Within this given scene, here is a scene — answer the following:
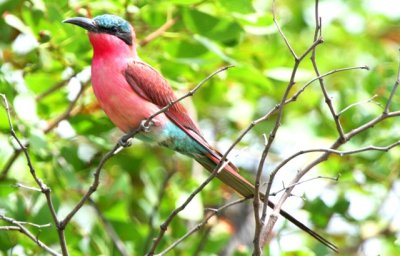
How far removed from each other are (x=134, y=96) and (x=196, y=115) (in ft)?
6.79

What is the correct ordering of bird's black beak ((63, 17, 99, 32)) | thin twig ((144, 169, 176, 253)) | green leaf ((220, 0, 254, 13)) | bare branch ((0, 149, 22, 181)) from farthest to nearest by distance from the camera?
thin twig ((144, 169, 176, 253)) < bare branch ((0, 149, 22, 181)) < green leaf ((220, 0, 254, 13)) < bird's black beak ((63, 17, 99, 32))

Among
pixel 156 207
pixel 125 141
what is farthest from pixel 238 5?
pixel 156 207

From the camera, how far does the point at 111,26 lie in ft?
12.1

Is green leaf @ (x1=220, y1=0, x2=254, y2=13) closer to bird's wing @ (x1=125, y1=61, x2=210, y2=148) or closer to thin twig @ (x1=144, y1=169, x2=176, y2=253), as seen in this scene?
bird's wing @ (x1=125, y1=61, x2=210, y2=148)

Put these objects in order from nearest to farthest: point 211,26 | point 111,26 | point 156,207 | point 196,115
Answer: point 111,26
point 211,26
point 156,207
point 196,115

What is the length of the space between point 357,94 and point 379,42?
1.18 m

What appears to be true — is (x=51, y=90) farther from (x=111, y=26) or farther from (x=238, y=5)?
(x=238, y=5)

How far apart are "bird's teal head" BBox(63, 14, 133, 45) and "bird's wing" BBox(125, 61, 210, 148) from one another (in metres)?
0.15

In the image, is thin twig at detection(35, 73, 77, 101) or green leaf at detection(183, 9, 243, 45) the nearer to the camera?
green leaf at detection(183, 9, 243, 45)

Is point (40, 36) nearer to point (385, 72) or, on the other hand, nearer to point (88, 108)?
point (88, 108)

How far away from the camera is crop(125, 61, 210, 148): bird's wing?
3.53 metres

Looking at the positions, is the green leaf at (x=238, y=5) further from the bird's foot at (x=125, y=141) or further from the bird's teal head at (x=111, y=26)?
the bird's foot at (x=125, y=141)

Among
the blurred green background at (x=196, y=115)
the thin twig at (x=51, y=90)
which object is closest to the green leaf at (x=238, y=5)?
the blurred green background at (x=196, y=115)

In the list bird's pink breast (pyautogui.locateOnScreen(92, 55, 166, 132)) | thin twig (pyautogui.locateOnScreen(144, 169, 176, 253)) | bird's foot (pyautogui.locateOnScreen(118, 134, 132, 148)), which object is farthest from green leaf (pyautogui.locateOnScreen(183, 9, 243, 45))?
bird's foot (pyautogui.locateOnScreen(118, 134, 132, 148))
